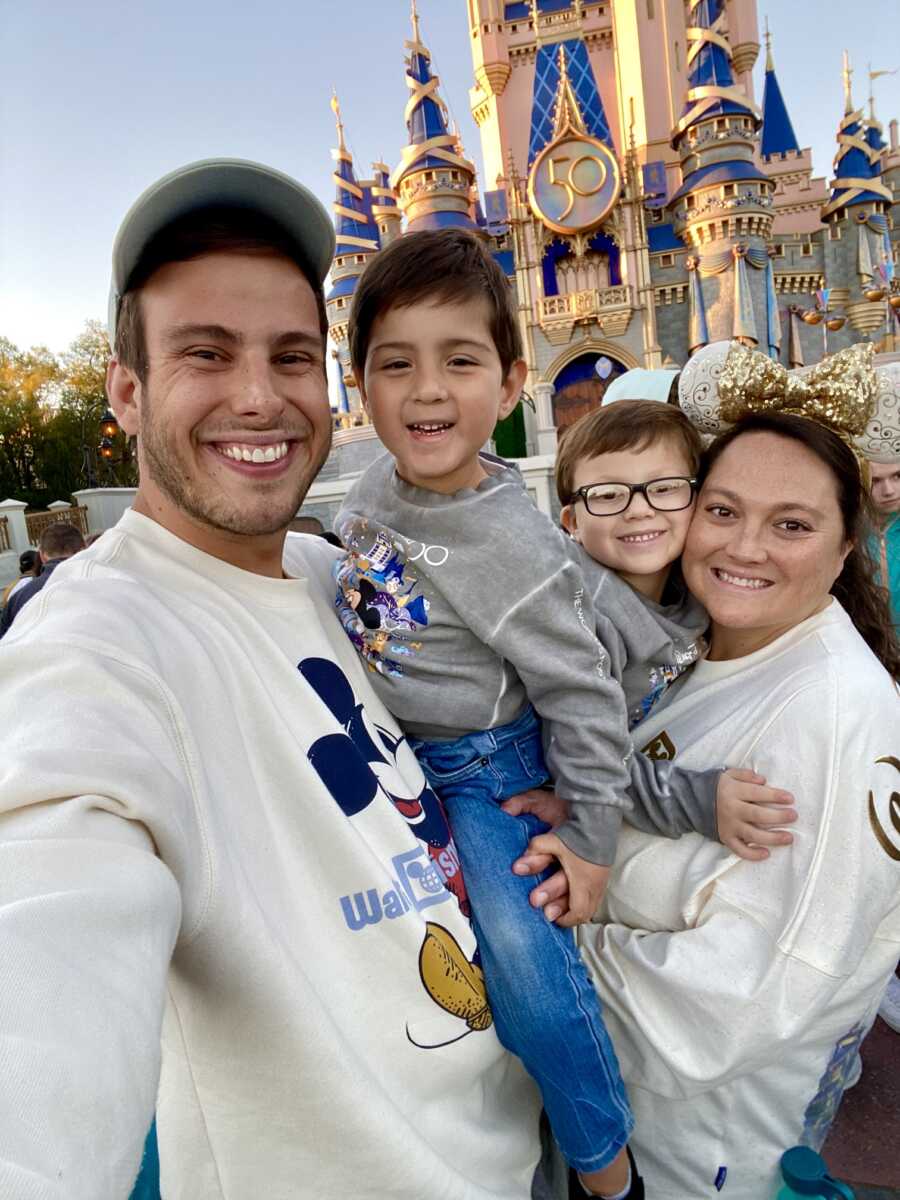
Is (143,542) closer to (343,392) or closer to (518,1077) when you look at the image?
(518,1077)

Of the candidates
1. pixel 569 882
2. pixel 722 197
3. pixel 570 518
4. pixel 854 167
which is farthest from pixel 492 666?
pixel 854 167

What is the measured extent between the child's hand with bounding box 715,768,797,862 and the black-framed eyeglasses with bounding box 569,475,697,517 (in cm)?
73

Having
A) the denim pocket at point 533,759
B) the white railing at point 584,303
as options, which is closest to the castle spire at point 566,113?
the white railing at point 584,303

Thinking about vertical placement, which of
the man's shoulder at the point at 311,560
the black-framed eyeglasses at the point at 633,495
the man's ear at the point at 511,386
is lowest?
the man's shoulder at the point at 311,560

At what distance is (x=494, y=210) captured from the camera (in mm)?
23141

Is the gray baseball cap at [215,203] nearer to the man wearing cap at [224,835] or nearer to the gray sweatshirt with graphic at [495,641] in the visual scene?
the man wearing cap at [224,835]

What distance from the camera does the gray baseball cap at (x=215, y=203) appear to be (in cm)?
127

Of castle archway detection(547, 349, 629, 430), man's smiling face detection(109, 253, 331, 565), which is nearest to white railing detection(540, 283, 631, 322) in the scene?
castle archway detection(547, 349, 629, 430)

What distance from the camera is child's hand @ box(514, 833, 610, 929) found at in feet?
4.73

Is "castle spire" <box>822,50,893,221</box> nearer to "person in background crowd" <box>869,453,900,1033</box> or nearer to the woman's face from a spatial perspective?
"person in background crowd" <box>869,453,900,1033</box>

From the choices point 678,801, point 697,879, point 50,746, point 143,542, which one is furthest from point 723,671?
point 50,746

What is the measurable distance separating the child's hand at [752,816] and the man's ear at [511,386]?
1.06 m

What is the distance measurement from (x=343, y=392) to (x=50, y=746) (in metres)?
24.4

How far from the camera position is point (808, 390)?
1.92 m
